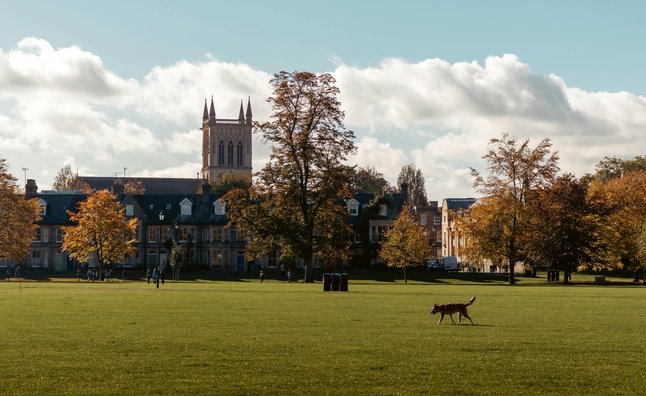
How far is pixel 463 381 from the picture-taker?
56.4 ft

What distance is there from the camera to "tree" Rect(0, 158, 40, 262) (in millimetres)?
89188

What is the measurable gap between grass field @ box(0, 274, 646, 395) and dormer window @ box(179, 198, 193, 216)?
85947 millimetres

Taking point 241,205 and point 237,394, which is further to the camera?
point 241,205

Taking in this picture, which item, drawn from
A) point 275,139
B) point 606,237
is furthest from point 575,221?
point 275,139

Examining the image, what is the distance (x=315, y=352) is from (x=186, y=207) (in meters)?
101

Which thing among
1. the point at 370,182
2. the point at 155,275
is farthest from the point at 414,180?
the point at 155,275

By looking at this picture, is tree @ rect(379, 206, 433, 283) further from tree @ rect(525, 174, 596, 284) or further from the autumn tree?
the autumn tree

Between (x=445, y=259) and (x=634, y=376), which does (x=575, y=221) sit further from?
(x=634, y=376)

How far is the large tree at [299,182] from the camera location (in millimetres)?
80062

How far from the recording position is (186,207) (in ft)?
396

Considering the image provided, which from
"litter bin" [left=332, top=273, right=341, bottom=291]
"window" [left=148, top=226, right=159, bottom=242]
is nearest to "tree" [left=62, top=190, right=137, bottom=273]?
"window" [left=148, top=226, right=159, bottom=242]

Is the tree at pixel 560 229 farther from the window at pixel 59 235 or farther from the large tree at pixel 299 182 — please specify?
the window at pixel 59 235

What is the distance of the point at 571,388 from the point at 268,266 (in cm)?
10121

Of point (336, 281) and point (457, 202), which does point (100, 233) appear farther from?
point (457, 202)
